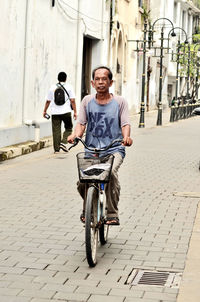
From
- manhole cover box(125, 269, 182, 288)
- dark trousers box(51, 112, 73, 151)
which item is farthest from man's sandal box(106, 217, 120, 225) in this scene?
dark trousers box(51, 112, 73, 151)

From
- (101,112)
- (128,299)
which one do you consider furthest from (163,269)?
(101,112)

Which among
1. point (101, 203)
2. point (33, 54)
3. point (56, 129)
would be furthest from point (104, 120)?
point (33, 54)

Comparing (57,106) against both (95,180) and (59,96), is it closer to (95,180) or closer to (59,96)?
(59,96)

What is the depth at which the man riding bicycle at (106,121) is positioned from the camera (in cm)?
714

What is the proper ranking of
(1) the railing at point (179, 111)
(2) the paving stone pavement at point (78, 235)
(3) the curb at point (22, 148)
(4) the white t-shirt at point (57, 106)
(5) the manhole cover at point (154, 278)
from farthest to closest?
1. (1) the railing at point (179, 111)
2. (4) the white t-shirt at point (57, 106)
3. (3) the curb at point (22, 148)
4. (5) the manhole cover at point (154, 278)
5. (2) the paving stone pavement at point (78, 235)

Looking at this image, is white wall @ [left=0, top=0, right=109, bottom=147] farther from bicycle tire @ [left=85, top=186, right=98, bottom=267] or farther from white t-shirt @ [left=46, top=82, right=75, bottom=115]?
bicycle tire @ [left=85, top=186, right=98, bottom=267]

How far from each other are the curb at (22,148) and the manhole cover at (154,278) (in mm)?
9499

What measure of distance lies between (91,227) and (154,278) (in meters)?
0.77

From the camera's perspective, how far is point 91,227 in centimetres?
658

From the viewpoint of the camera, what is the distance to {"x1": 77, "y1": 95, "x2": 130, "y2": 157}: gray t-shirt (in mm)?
7195

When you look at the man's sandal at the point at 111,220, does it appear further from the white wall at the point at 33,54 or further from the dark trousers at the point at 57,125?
the dark trousers at the point at 57,125

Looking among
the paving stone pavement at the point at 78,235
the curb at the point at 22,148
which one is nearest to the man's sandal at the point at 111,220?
the paving stone pavement at the point at 78,235

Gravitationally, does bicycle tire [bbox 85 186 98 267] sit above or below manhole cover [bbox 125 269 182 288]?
above

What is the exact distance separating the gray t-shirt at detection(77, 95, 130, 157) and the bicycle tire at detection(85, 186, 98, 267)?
0.62 metres
